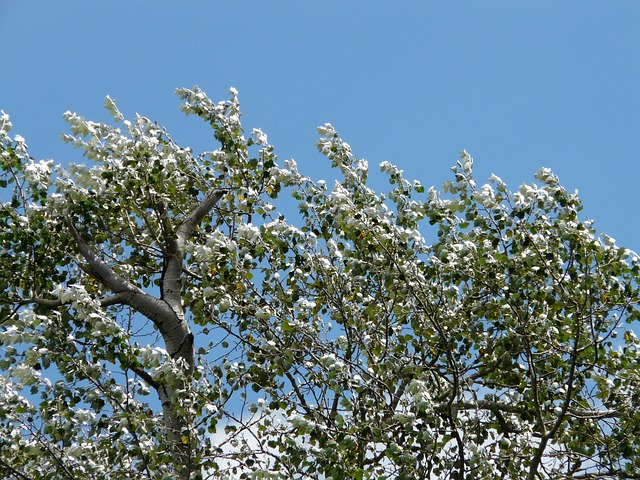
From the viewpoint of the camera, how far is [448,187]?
34.1ft

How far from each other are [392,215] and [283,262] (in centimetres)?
174

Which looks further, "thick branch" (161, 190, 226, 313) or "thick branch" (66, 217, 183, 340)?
"thick branch" (161, 190, 226, 313)

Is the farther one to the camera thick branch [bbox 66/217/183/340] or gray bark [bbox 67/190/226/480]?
thick branch [bbox 66/217/183/340]

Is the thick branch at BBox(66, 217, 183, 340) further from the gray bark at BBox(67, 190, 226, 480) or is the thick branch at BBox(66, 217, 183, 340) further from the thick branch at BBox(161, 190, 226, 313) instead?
the thick branch at BBox(161, 190, 226, 313)

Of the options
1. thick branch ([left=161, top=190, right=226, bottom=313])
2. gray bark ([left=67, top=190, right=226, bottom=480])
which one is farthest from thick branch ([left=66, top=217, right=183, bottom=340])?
thick branch ([left=161, top=190, right=226, bottom=313])

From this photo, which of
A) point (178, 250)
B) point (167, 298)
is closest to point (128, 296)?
point (167, 298)

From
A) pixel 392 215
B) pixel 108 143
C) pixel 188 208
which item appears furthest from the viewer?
pixel 188 208

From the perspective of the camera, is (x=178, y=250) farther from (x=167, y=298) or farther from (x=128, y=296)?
(x=128, y=296)

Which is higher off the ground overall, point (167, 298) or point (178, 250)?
point (178, 250)

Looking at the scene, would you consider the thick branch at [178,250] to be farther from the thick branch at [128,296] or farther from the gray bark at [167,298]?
the thick branch at [128,296]

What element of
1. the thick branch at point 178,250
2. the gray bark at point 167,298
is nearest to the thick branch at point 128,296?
the gray bark at point 167,298

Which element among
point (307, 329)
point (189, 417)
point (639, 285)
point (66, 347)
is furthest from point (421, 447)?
point (66, 347)

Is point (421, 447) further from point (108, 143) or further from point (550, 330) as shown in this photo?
point (108, 143)

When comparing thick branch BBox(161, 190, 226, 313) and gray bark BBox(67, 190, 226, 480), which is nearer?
gray bark BBox(67, 190, 226, 480)
